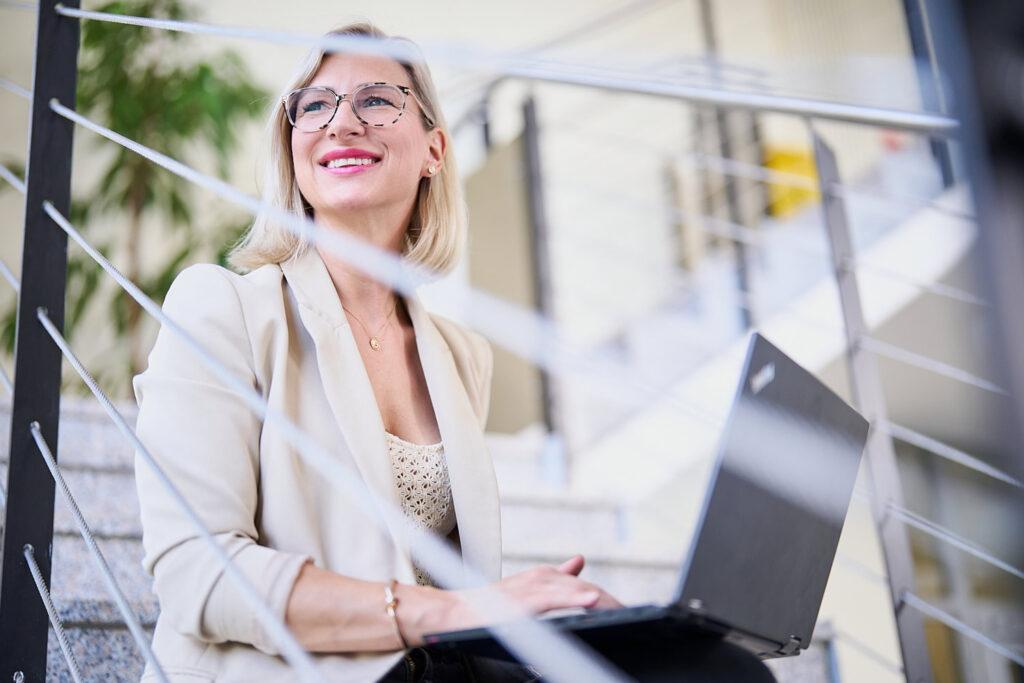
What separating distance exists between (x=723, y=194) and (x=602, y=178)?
2.18 ft

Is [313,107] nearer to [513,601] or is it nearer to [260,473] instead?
[260,473]

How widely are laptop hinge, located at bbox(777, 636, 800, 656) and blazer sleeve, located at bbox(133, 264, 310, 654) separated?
1.28 feet

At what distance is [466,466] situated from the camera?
1.07 metres

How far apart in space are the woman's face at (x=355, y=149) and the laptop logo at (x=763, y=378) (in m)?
0.61

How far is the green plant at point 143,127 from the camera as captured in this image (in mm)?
2986

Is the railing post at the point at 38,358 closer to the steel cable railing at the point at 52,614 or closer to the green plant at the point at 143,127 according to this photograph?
the steel cable railing at the point at 52,614

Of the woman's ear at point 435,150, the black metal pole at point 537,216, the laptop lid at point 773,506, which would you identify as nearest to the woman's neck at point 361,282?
the woman's ear at point 435,150

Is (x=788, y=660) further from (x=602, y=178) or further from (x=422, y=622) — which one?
(x=602, y=178)

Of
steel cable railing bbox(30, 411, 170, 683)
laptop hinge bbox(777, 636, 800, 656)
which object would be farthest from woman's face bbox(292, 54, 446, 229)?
laptop hinge bbox(777, 636, 800, 656)

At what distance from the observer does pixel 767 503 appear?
2.27 feet

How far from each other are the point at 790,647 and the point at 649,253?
12.1 feet

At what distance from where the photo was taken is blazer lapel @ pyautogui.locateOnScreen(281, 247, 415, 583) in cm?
91

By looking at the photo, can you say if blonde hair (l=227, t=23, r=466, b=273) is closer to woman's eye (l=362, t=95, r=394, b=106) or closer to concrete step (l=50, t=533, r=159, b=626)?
woman's eye (l=362, t=95, r=394, b=106)

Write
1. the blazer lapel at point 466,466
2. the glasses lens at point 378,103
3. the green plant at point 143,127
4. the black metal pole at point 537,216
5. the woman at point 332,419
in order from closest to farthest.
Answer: the woman at point 332,419 → the blazer lapel at point 466,466 → the glasses lens at point 378,103 → the black metal pole at point 537,216 → the green plant at point 143,127
